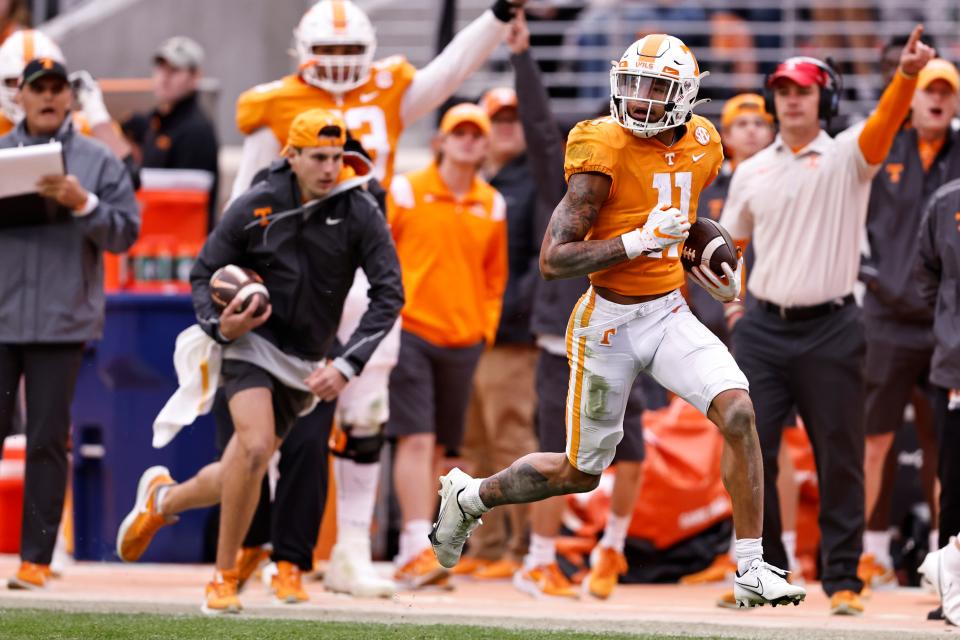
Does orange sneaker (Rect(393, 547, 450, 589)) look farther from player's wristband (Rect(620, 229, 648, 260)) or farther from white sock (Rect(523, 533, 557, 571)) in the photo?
player's wristband (Rect(620, 229, 648, 260))

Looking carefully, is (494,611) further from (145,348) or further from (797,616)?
(145,348)

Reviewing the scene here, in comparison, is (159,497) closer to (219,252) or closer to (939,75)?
(219,252)

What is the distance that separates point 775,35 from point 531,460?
712cm

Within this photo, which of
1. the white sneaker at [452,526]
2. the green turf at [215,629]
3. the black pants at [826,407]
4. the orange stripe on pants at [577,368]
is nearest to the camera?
the orange stripe on pants at [577,368]

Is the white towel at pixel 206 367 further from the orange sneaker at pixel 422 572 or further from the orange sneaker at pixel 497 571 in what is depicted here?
the orange sneaker at pixel 497 571

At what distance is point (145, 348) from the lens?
9.11m

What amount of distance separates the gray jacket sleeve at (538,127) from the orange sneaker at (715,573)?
206 cm

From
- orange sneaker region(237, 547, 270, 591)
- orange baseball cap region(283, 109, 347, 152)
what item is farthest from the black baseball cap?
orange sneaker region(237, 547, 270, 591)

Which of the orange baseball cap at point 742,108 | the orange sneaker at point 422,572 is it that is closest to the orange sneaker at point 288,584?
the orange sneaker at point 422,572

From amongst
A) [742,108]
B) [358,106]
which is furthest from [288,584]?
[742,108]

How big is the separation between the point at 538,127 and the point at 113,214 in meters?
2.03

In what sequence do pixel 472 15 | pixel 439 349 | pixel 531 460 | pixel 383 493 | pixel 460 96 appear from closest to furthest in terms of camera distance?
pixel 531 460, pixel 439 349, pixel 383 493, pixel 460 96, pixel 472 15

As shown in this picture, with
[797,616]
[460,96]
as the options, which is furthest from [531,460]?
[460,96]

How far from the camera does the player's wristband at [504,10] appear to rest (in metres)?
8.12
